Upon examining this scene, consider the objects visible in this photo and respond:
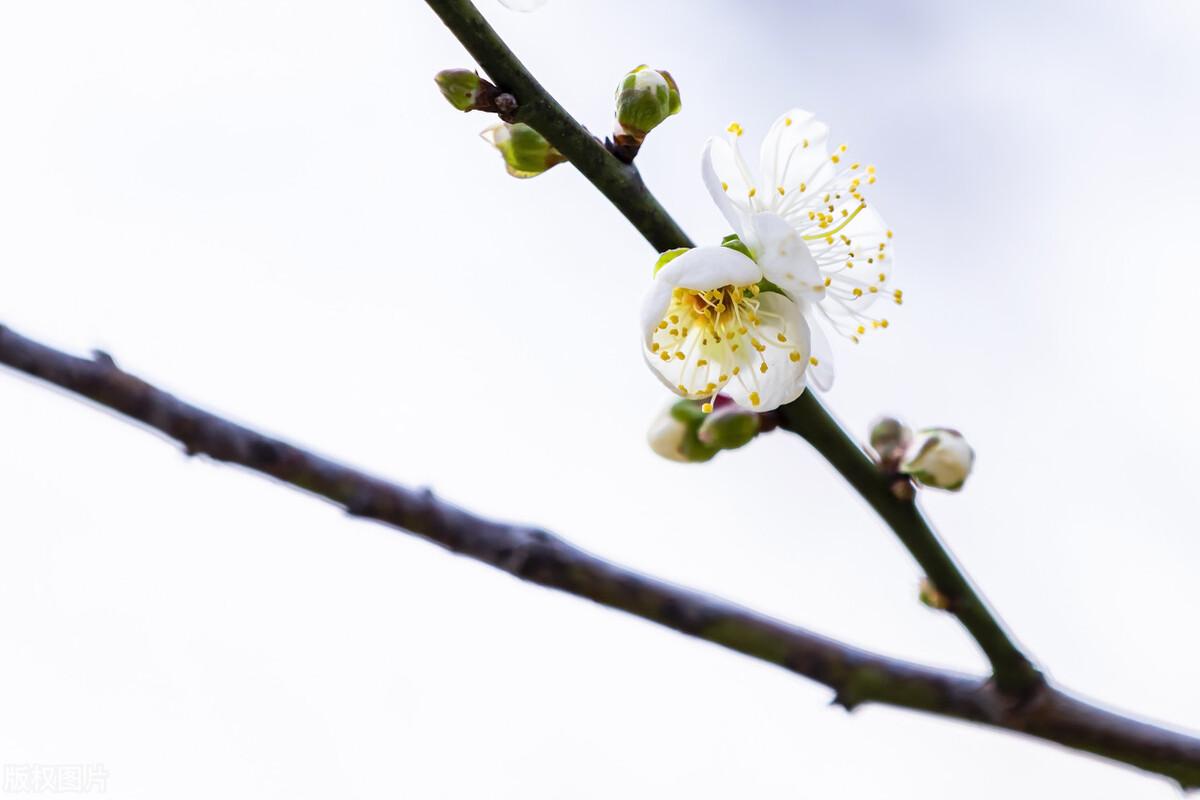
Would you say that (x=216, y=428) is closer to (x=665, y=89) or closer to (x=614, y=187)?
(x=614, y=187)

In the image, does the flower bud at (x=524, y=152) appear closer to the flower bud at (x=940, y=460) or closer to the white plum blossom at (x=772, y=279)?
the white plum blossom at (x=772, y=279)

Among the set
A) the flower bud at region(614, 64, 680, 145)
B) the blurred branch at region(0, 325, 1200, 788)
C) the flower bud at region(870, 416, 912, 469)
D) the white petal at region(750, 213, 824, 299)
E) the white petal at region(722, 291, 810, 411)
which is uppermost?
the flower bud at region(614, 64, 680, 145)

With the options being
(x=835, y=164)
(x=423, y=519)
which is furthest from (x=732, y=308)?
(x=423, y=519)

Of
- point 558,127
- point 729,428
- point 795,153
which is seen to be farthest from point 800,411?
point 795,153

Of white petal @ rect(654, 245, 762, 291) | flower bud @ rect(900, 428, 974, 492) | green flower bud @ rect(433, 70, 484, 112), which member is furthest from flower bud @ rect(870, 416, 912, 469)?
green flower bud @ rect(433, 70, 484, 112)

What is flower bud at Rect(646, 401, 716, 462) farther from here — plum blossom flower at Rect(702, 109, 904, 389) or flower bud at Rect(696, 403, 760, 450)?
plum blossom flower at Rect(702, 109, 904, 389)

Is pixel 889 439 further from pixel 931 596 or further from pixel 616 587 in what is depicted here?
pixel 616 587
